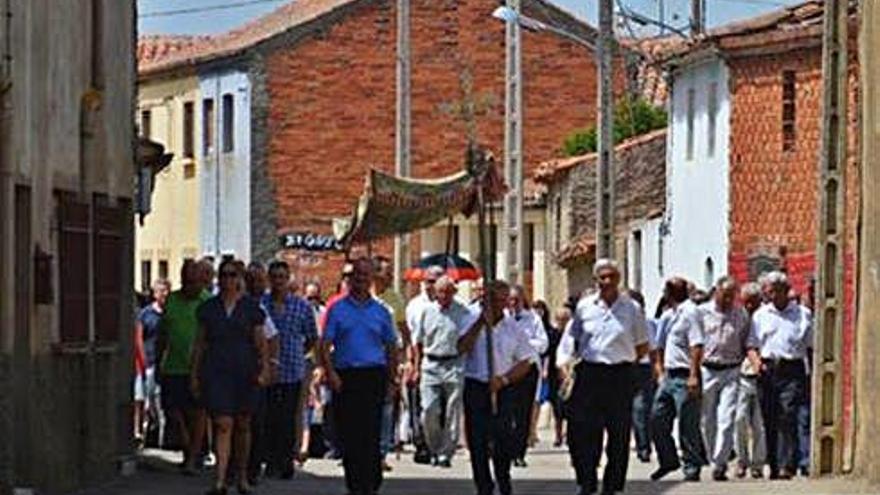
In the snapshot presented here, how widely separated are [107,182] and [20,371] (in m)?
3.97

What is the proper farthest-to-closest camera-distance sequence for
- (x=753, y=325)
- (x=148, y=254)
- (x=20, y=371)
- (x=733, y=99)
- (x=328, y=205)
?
(x=148, y=254) < (x=328, y=205) < (x=733, y=99) < (x=753, y=325) < (x=20, y=371)

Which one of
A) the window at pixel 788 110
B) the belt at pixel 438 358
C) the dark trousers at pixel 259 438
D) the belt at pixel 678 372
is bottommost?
the dark trousers at pixel 259 438

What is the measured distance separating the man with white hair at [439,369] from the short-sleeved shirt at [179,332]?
327cm

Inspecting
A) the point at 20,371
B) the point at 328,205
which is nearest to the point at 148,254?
the point at 328,205

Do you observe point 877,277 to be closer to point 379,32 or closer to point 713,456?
point 713,456

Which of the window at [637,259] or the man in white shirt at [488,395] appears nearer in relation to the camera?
the man in white shirt at [488,395]

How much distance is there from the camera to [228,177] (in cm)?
7206

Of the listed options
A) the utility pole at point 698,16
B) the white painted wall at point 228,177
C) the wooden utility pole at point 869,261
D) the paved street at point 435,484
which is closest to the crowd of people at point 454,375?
the paved street at point 435,484

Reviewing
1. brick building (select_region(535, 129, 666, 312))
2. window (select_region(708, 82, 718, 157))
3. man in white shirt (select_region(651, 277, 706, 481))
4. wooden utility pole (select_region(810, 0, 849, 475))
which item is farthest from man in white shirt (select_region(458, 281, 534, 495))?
brick building (select_region(535, 129, 666, 312))

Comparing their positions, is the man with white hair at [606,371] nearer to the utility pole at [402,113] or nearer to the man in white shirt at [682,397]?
the man in white shirt at [682,397]

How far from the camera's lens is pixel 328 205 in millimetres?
69938

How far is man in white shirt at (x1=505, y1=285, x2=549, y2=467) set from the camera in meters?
29.1

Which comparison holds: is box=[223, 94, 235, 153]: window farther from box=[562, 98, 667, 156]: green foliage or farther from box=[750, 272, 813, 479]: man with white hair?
box=[750, 272, 813, 479]: man with white hair

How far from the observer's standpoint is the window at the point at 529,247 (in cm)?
6712
